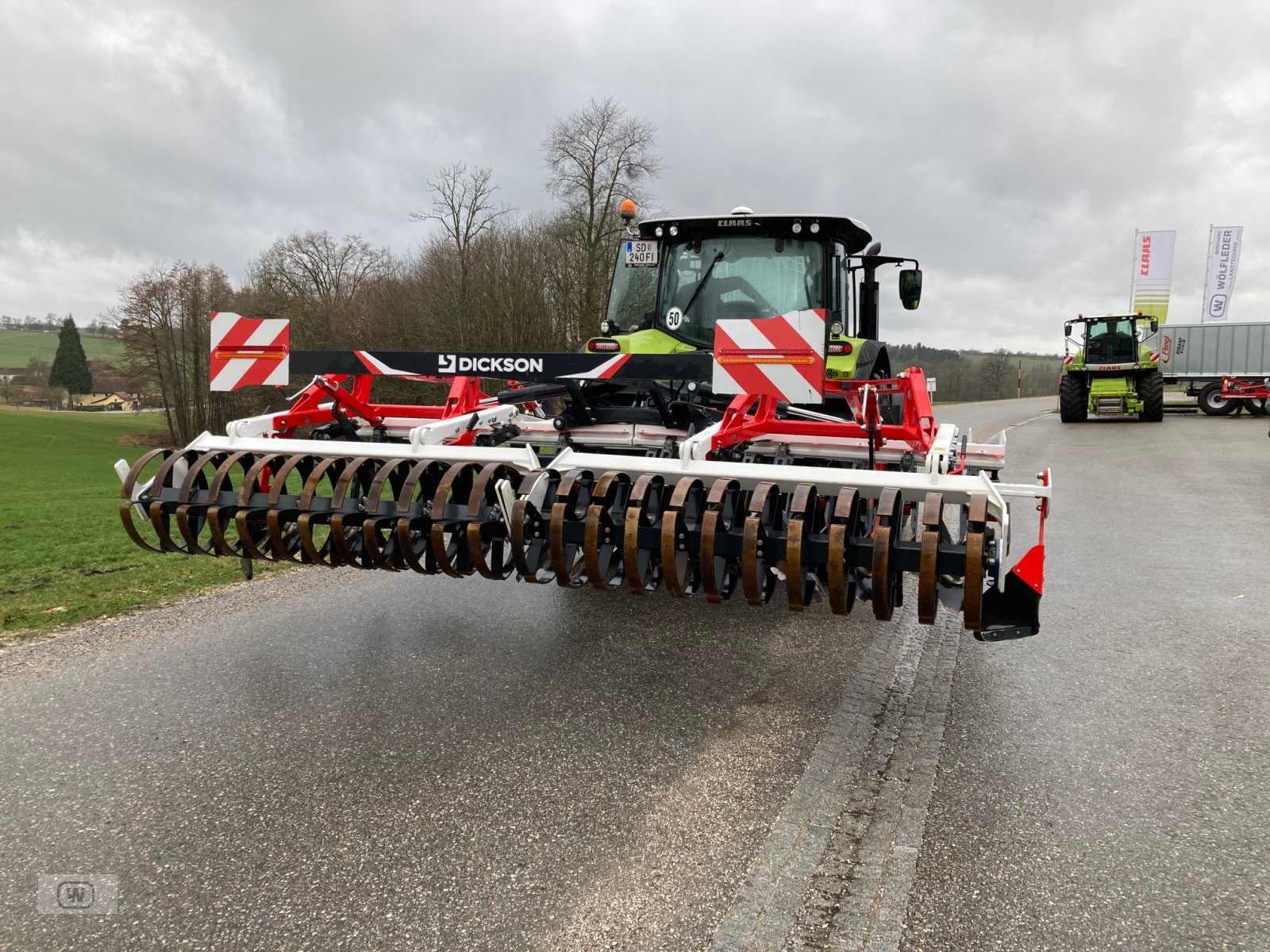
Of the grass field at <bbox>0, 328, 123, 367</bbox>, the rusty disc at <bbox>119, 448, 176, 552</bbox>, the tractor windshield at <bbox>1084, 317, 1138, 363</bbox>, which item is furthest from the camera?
the grass field at <bbox>0, 328, 123, 367</bbox>

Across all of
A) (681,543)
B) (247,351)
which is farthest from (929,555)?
(247,351)

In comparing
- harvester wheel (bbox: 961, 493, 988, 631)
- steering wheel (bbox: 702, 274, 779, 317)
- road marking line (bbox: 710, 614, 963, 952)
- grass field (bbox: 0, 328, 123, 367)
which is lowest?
road marking line (bbox: 710, 614, 963, 952)

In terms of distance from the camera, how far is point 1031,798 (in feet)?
8.95

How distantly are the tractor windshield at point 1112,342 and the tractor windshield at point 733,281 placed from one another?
672 inches

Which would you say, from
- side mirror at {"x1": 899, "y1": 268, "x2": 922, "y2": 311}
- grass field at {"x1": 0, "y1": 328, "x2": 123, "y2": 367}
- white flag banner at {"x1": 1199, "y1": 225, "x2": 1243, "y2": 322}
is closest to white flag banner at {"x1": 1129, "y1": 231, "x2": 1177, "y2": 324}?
white flag banner at {"x1": 1199, "y1": 225, "x2": 1243, "y2": 322}

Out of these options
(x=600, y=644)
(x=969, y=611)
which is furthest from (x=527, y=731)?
(x=969, y=611)

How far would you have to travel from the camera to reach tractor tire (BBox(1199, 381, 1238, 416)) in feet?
72.5

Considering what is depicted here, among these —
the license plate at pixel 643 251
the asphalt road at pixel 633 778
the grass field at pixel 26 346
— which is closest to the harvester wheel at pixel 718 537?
the asphalt road at pixel 633 778

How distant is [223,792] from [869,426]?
2916mm

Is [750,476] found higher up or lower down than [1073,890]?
higher up

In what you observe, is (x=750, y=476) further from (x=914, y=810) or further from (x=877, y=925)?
(x=877, y=925)

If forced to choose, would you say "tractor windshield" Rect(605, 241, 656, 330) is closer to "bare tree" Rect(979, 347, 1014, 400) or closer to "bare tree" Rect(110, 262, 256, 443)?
"bare tree" Rect(110, 262, 256, 443)

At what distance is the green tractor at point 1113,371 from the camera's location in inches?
752

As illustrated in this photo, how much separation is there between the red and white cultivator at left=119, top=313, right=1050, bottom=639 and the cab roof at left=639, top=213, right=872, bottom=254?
1.42 metres
